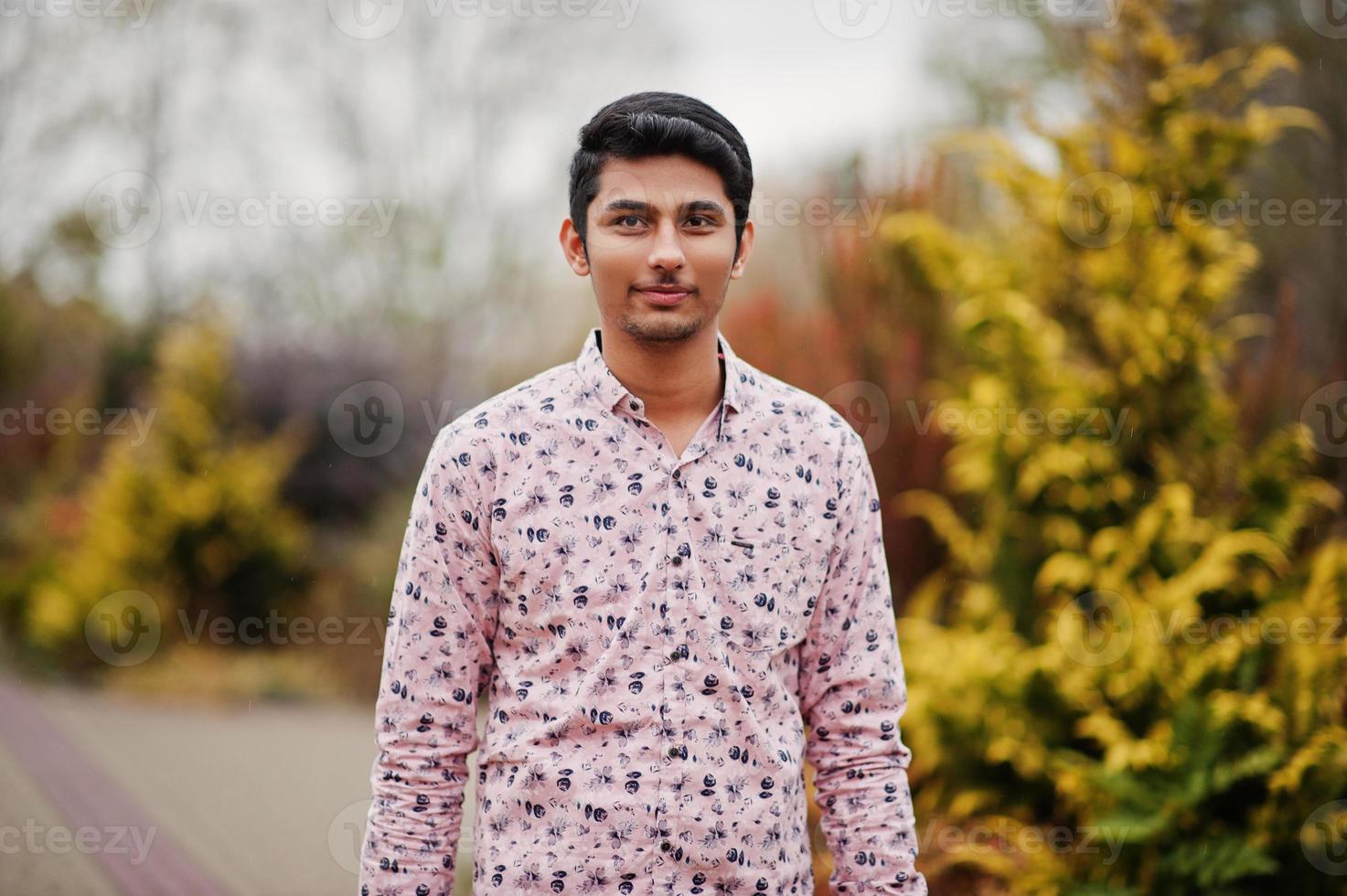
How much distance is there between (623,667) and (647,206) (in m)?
0.75

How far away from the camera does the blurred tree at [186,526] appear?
830 centimetres

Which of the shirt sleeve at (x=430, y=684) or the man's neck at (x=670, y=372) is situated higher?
the man's neck at (x=670, y=372)

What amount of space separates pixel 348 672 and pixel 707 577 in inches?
264

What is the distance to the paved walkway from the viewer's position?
4.61 metres

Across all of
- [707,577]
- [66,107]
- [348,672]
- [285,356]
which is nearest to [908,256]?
[707,577]

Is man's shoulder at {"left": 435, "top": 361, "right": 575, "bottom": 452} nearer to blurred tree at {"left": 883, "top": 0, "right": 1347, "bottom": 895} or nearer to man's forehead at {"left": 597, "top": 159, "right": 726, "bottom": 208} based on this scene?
man's forehead at {"left": 597, "top": 159, "right": 726, "bottom": 208}

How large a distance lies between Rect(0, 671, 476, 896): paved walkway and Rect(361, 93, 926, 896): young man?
2845mm

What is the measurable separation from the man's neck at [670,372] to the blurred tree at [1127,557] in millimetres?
2182

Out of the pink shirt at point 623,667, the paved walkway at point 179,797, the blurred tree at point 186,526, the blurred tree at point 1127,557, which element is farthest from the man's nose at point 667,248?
the blurred tree at point 186,526

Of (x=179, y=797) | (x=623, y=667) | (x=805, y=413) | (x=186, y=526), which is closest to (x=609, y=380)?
(x=805, y=413)

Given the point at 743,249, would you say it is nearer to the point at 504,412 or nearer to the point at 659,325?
the point at 659,325

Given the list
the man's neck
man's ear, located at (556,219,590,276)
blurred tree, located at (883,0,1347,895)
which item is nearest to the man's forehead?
man's ear, located at (556,219,590,276)

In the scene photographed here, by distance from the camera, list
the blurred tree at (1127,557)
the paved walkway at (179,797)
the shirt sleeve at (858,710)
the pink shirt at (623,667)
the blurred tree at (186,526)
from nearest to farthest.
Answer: the pink shirt at (623,667)
the shirt sleeve at (858,710)
the blurred tree at (1127,557)
the paved walkway at (179,797)
the blurred tree at (186,526)

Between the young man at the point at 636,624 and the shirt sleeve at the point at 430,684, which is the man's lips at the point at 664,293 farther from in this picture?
the shirt sleeve at the point at 430,684
